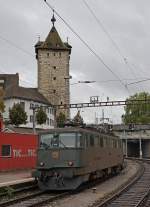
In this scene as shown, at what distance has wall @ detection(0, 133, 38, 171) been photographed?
32912mm

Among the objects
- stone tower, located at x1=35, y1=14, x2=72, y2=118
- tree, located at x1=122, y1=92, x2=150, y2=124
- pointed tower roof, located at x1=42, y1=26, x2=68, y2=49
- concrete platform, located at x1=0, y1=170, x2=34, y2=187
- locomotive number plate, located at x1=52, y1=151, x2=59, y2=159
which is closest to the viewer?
locomotive number plate, located at x1=52, y1=151, x2=59, y2=159

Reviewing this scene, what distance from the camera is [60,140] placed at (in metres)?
22.4

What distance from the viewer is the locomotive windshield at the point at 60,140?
22156 millimetres

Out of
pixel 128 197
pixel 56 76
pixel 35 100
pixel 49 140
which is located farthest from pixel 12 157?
pixel 56 76

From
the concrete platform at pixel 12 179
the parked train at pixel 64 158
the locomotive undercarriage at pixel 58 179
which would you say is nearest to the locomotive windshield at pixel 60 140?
the parked train at pixel 64 158

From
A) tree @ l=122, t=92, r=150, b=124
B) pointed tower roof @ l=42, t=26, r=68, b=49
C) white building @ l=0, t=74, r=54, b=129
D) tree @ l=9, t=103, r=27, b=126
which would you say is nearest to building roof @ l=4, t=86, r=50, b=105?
white building @ l=0, t=74, r=54, b=129

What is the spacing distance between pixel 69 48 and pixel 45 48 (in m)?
5.82

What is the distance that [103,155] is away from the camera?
27.1m

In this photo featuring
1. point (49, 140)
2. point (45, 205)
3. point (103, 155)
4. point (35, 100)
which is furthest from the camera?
point (35, 100)

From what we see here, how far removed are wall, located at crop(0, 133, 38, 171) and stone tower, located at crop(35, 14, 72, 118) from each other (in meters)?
72.1

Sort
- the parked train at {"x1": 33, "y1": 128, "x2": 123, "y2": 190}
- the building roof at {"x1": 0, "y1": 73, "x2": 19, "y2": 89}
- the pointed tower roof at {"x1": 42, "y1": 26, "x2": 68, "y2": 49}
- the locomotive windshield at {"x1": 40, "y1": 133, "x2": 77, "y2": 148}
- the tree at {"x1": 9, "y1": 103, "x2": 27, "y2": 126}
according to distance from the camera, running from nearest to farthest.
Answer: the parked train at {"x1": 33, "y1": 128, "x2": 123, "y2": 190}
the locomotive windshield at {"x1": 40, "y1": 133, "x2": 77, "y2": 148}
the tree at {"x1": 9, "y1": 103, "x2": 27, "y2": 126}
the building roof at {"x1": 0, "y1": 73, "x2": 19, "y2": 89}
the pointed tower roof at {"x1": 42, "y1": 26, "x2": 68, "y2": 49}

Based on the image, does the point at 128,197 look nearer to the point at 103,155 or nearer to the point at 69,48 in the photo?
the point at 103,155

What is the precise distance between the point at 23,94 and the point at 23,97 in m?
1.86

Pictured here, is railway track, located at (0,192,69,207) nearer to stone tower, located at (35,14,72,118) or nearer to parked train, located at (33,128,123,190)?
parked train, located at (33,128,123,190)
